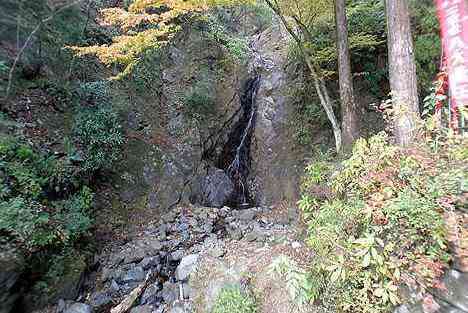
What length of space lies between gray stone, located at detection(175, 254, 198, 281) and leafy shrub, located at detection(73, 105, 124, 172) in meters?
2.96

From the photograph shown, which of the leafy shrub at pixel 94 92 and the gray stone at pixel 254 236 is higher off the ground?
the leafy shrub at pixel 94 92

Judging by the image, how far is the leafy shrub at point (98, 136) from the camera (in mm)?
6574

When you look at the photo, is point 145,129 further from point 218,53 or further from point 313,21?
point 313,21

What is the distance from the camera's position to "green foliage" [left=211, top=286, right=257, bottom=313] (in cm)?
386

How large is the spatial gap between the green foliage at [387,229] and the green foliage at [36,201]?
406 cm

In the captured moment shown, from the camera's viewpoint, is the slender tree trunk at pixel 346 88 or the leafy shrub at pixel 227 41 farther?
the leafy shrub at pixel 227 41

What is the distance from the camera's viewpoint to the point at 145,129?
8.59 meters

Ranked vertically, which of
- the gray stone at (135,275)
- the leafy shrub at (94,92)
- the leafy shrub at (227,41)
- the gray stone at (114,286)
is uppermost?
the leafy shrub at (227,41)

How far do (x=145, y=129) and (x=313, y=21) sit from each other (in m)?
5.28

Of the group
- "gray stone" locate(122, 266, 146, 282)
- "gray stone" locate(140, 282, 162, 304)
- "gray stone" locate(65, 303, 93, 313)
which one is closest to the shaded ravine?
"gray stone" locate(122, 266, 146, 282)

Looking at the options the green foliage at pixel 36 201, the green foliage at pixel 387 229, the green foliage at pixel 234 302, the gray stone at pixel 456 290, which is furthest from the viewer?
the green foliage at pixel 36 201

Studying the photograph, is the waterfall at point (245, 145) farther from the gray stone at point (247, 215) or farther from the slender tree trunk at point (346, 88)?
the slender tree trunk at point (346, 88)

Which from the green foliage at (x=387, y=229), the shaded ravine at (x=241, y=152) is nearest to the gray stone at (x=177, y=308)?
the green foliage at (x=387, y=229)

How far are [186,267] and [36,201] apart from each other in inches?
108
